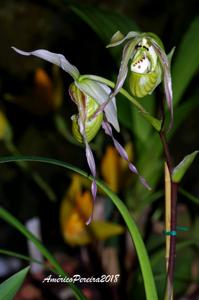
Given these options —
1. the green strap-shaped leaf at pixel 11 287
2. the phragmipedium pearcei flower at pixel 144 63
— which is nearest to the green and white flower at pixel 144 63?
the phragmipedium pearcei flower at pixel 144 63

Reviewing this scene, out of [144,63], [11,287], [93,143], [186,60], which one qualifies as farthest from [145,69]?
[93,143]

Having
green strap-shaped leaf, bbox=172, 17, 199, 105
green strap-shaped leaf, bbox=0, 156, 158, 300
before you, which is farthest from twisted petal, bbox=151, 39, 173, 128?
green strap-shaped leaf, bbox=172, 17, 199, 105

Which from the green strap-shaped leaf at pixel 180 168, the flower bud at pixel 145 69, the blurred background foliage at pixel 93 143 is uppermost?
the flower bud at pixel 145 69

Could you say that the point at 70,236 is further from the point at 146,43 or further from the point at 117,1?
the point at 117,1

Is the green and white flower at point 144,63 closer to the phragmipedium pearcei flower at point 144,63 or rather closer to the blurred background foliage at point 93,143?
the phragmipedium pearcei flower at point 144,63

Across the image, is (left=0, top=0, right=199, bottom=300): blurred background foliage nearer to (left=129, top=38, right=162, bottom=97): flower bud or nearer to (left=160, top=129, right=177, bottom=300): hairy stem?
(left=160, top=129, right=177, bottom=300): hairy stem

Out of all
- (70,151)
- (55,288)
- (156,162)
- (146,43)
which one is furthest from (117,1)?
(146,43)

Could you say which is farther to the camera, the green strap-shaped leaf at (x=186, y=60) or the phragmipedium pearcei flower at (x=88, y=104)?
the green strap-shaped leaf at (x=186, y=60)
